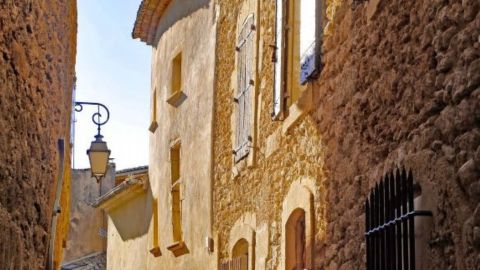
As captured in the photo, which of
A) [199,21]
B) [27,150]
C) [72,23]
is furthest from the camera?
[199,21]

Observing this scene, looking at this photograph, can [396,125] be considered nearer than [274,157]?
Yes

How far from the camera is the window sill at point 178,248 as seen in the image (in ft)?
51.1

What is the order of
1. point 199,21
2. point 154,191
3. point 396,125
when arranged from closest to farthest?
point 396,125 < point 199,21 < point 154,191

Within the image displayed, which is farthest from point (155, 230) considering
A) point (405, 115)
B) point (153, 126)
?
point (405, 115)

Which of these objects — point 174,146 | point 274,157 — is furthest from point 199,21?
point 274,157

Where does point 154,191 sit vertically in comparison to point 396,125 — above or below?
above

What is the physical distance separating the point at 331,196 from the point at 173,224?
27.7 feet

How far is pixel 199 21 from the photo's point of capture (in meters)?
15.8

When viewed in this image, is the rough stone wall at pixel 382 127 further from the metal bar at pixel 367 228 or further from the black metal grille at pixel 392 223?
the metal bar at pixel 367 228

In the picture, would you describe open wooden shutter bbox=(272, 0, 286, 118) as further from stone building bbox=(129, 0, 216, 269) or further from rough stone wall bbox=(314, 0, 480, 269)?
stone building bbox=(129, 0, 216, 269)

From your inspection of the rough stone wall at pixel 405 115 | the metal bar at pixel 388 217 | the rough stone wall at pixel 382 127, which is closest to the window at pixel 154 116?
the rough stone wall at pixel 382 127

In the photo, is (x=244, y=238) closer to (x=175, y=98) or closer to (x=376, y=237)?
(x=376, y=237)

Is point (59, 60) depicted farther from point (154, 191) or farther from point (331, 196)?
point (154, 191)

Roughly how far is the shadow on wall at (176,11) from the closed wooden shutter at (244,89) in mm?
2736
